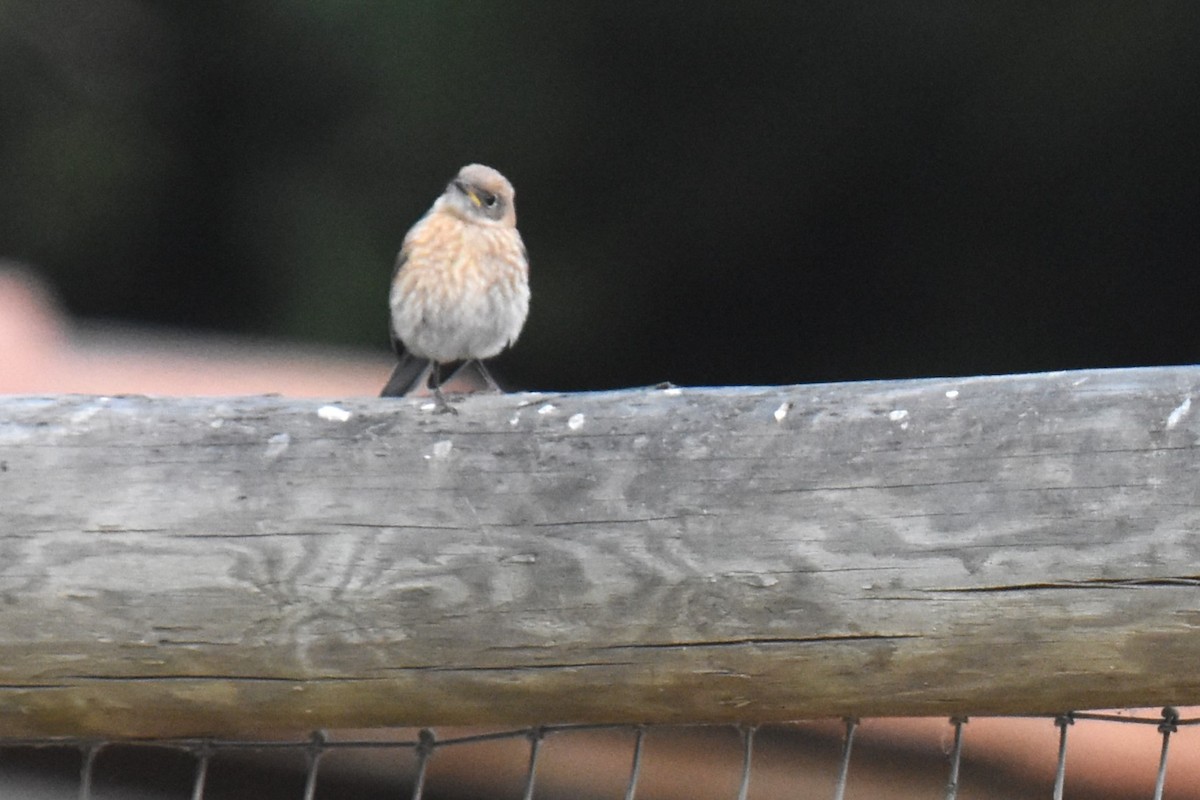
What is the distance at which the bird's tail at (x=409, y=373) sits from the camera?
3.61m

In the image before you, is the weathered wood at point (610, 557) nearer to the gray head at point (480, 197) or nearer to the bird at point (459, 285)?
the bird at point (459, 285)

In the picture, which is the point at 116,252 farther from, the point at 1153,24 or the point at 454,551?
the point at 454,551

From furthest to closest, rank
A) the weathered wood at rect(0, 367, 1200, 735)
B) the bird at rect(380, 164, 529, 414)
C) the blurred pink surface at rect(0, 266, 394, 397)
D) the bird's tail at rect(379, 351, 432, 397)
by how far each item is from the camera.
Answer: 1. the bird's tail at rect(379, 351, 432, 397)
2. the bird at rect(380, 164, 529, 414)
3. the blurred pink surface at rect(0, 266, 394, 397)
4. the weathered wood at rect(0, 367, 1200, 735)

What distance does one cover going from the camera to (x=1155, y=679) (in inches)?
57.6

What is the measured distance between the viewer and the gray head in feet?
12.0

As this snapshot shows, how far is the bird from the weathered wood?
1.89 m

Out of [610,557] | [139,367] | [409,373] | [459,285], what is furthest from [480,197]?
[610,557]

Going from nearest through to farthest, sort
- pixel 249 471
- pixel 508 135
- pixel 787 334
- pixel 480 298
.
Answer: pixel 249 471, pixel 480 298, pixel 508 135, pixel 787 334

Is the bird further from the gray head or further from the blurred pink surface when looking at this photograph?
the blurred pink surface

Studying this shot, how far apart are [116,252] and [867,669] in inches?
231

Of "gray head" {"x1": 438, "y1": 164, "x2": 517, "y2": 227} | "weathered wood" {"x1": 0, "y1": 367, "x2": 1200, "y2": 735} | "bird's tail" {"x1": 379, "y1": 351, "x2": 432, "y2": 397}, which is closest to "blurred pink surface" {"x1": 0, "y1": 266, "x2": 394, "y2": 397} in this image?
"bird's tail" {"x1": 379, "y1": 351, "x2": 432, "y2": 397}

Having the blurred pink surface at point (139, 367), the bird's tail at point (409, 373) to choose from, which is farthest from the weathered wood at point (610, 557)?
the bird's tail at point (409, 373)

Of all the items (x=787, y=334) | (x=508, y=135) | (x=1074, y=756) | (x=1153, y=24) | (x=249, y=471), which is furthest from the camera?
(x=787, y=334)

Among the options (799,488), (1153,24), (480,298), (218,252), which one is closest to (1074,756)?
(799,488)
